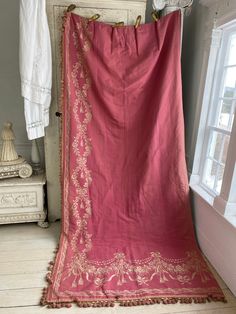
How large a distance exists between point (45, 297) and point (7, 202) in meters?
0.93

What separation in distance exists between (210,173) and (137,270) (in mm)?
999

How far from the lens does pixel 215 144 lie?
194 centimetres

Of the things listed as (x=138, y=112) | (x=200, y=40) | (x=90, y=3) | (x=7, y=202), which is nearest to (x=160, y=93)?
(x=138, y=112)

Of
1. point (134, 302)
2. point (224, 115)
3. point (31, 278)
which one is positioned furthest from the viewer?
point (224, 115)

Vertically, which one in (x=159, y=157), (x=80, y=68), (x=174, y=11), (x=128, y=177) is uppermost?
(x=174, y=11)

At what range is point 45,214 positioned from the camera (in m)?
2.18

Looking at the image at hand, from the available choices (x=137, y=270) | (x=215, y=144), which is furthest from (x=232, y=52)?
(x=137, y=270)

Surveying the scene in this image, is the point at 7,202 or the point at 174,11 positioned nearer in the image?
the point at 174,11

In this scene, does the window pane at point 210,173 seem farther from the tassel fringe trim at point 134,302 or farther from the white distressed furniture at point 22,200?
the white distressed furniture at point 22,200

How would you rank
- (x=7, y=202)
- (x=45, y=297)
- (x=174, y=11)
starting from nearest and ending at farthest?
(x=45, y=297) < (x=174, y=11) < (x=7, y=202)

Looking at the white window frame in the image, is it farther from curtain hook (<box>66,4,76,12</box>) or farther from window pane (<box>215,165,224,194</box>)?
curtain hook (<box>66,4,76,12</box>)

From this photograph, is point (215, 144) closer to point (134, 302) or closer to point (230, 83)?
point (230, 83)

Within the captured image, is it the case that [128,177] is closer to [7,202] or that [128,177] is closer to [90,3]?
[7,202]

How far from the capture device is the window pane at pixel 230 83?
5.68ft
